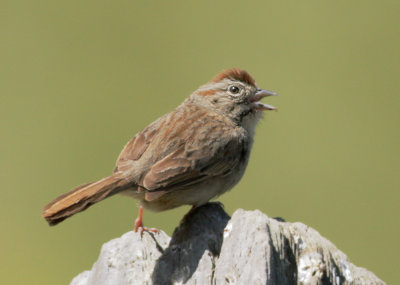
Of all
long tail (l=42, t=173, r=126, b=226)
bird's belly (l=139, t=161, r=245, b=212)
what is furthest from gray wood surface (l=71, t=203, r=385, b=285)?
bird's belly (l=139, t=161, r=245, b=212)

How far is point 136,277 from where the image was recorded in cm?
405

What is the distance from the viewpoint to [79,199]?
436 centimetres

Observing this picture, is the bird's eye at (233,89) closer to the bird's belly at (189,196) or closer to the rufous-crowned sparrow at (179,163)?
the rufous-crowned sparrow at (179,163)

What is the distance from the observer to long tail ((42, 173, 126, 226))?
4247 millimetres

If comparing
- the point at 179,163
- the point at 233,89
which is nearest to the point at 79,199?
the point at 179,163

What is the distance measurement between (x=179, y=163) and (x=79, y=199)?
0.77 metres

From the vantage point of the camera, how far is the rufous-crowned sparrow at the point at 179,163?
181 inches

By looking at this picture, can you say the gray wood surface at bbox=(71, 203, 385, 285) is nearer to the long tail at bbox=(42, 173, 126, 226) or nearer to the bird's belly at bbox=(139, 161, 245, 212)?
the long tail at bbox=(42, 173, 126, 226)

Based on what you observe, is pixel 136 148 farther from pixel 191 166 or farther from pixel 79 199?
pixel 79 199

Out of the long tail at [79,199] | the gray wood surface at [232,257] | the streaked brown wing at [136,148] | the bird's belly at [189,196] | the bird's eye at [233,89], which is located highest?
the bird's eye at [233,89]

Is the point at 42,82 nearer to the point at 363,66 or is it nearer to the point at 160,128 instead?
the point at 363,66

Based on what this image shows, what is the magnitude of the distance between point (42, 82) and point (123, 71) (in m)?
0.99

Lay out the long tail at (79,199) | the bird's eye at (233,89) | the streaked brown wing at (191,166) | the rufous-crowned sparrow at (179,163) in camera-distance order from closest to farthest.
Result: 1. the long tail at (79,199)
2. the rufous-crowned sparrow at (179,163)
3. the streaked brown wing at (191,166)
4. the bird's eye at (233,89)

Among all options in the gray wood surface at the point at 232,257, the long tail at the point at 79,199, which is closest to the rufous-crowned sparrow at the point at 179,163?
the long tail at the point at 79,199
